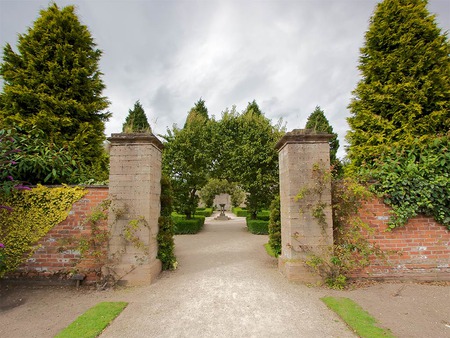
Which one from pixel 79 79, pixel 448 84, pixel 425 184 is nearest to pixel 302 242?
pixel 425 184

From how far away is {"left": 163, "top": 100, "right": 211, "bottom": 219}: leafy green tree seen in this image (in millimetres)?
11977

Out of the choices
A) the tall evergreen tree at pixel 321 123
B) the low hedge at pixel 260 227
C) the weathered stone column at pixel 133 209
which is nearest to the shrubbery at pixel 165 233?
the weathered stone column at pixel 133 209

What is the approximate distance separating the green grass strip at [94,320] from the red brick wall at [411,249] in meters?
4.56

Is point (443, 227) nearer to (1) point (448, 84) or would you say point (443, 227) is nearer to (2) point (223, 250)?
(1) point (448, 84)

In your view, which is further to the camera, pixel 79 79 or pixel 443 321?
pixel 79 79

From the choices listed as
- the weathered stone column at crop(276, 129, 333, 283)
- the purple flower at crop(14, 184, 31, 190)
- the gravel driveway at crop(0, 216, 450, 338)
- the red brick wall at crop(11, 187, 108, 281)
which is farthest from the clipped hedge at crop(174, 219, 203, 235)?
the purple flower at crop(14, 184, 31, 190)

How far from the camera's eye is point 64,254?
Answer: 15.1 ft

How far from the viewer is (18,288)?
14.3ft

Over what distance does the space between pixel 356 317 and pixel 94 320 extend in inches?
144

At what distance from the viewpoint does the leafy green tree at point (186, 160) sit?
12.0 m

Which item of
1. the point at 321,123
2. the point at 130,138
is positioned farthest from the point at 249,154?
the point at 321,123

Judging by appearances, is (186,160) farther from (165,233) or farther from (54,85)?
(165,233)

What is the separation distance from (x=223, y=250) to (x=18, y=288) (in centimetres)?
520

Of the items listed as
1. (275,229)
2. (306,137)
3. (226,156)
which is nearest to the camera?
(306,137)
